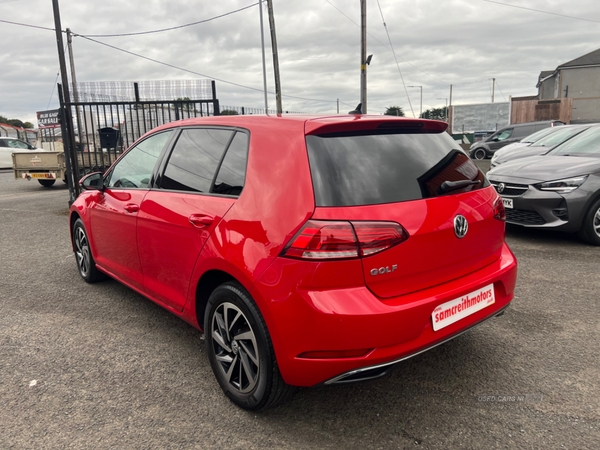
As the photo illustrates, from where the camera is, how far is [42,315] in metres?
3.87

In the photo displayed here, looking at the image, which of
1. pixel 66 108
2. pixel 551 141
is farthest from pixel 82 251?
pixel 551 141

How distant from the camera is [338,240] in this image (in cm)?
201

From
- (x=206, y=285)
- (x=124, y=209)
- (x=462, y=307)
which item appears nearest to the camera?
(x=462, y=307)

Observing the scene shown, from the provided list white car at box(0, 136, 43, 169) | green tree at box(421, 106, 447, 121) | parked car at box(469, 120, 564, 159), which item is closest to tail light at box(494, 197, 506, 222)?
parked car at box(469, 120, 564, 159)

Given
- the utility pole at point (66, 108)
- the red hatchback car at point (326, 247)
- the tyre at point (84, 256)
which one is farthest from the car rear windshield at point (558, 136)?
the utility pole at point (66, 108)

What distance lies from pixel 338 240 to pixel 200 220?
3.08 feet

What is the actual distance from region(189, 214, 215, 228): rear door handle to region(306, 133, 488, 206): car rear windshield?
72 centimetres

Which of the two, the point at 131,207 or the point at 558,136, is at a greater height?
the point at 558,136

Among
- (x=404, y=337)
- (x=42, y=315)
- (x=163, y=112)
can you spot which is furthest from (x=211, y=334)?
(x=163, y=112)

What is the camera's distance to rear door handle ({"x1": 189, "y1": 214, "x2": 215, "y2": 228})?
2.54m

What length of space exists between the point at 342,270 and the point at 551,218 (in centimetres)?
471

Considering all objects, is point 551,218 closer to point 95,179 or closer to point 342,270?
point 342,270

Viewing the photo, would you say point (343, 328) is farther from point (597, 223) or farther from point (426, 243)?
point (597, 223)

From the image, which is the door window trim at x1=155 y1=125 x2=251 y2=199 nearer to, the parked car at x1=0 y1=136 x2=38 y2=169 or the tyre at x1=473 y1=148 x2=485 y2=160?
the tyre at x1=473 y1=148 x2=485 y2=160
